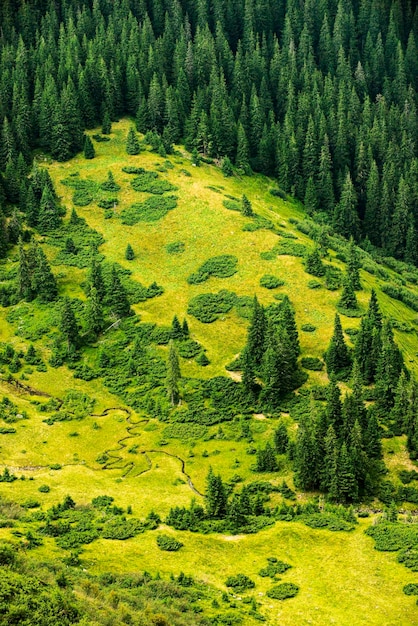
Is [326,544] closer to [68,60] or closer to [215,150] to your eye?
[215,150]

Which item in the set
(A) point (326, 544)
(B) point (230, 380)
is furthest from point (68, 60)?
(A) point (326, 544)

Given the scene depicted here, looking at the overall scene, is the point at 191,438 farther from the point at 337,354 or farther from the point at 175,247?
the point at 175,247

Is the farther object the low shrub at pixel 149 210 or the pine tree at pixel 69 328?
the low shrub at pixel 149 210

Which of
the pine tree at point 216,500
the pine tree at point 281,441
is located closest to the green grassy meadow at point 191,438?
the pine tree at point 281,441

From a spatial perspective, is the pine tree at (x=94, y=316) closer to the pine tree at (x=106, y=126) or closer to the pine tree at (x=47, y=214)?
the pine tree at (x=47, y=214)

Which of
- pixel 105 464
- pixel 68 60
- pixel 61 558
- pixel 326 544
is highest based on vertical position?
pixel 68 60

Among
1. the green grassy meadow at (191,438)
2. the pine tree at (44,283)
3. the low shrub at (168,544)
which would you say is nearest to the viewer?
the green grassy meadow at (191,438)
